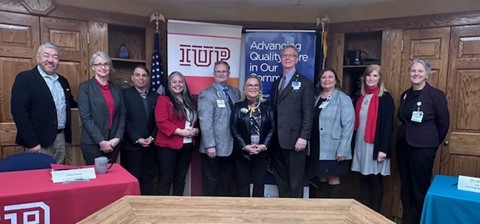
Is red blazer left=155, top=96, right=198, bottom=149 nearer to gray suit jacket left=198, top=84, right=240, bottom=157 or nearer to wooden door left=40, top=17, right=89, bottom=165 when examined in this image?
gray suit jacket left=198, top=84, right=240, bottom=157

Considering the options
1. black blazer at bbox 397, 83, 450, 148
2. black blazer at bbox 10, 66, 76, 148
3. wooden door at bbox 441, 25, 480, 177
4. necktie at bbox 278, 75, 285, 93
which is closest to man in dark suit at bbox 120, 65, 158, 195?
black blazer at bbox 10, 66, 76, 148

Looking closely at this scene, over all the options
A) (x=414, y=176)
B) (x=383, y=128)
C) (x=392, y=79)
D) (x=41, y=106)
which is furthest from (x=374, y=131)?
(x=41, y=106)

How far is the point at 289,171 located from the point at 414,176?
3.26 feet

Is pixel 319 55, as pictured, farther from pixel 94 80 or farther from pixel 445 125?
pixel 94 80

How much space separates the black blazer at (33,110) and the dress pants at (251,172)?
1.52 meters

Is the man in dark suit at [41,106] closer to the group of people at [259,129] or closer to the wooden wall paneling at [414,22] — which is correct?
the group of people at [259,129]

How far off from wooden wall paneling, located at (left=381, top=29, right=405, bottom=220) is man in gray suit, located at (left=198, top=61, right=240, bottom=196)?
1.54 meters

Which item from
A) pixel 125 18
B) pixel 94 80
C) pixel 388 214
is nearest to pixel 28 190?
pixel 94 80

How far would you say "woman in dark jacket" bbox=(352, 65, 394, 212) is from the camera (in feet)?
8.75

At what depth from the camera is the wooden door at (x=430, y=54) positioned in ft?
9.18

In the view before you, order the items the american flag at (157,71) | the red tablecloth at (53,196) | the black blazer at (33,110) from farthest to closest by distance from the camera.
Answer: the american flag at (157,71) → the black blazer at (33,110) → the red tablecloth at (53,196)

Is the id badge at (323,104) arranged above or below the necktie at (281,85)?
below

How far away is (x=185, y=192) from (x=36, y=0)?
7.39 ft

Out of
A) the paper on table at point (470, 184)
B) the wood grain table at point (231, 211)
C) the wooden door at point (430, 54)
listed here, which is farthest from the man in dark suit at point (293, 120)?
the wood grain table at point (231, 211)
